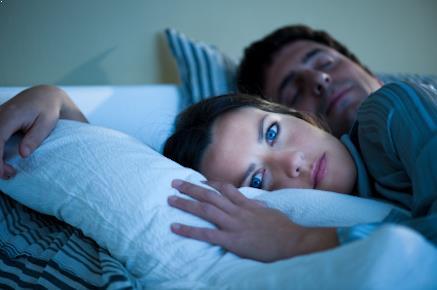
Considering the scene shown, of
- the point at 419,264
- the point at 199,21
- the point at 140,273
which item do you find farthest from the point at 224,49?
the point at 419,264

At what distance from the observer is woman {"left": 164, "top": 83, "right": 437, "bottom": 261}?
19.4 inches

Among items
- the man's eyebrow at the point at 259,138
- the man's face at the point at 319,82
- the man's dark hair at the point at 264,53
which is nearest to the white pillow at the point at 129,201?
the man's eyebrow at the point at 259,138

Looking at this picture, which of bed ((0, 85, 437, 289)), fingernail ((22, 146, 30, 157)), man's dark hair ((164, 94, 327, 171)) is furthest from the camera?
man's dark hair ((164, 94, 327, 171))

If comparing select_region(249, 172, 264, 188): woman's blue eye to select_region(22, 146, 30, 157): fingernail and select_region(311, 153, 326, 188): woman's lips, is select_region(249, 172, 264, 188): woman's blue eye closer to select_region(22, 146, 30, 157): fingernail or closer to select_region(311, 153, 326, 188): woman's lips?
select_region(311, 153, 326, 188): woman's lips

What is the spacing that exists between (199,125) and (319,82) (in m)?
0.54

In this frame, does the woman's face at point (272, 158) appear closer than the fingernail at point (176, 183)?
No

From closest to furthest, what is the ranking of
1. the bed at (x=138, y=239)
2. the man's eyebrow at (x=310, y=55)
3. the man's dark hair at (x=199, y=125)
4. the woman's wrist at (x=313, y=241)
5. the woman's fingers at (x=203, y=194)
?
the bed at (x=138, y=239)
the woman's wrist at (x=313, y=241)
the woman's fingers at (x=203, y=194)
the man's dark hair at (x=199, y=125)
the man's eyebrow at (x=310, y=55)

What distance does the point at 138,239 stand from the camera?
519 mm

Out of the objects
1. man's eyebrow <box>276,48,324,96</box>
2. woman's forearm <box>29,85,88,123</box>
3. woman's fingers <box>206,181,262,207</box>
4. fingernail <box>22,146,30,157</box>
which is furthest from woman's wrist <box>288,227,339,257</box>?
man's eyebrow <box>276,48,324,96</box>

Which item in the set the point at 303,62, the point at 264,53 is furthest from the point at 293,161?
the point at 264,53

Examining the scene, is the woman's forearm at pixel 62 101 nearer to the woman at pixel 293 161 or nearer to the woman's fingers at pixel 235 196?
the woman at pixel 293 161

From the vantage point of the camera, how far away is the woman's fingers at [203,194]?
0.56m

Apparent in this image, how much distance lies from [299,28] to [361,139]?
849 millimetres

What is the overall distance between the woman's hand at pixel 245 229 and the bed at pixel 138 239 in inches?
0.6
